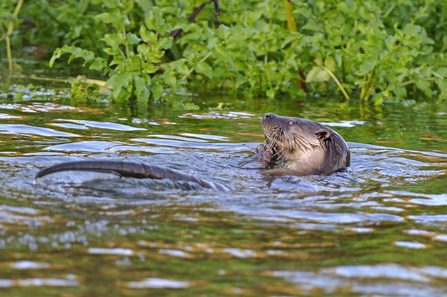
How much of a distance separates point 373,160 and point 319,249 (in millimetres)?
2632

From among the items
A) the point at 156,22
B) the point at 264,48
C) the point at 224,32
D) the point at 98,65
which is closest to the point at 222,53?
the point at 224,32

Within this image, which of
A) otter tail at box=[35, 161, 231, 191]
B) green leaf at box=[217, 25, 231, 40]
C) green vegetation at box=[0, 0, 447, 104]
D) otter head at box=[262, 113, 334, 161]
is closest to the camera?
otter tail at box=[35, 161, 231, 191]

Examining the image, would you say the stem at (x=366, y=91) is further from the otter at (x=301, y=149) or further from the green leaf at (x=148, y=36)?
the otter at (x=301, y=149)

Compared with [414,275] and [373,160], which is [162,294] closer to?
[414,275]

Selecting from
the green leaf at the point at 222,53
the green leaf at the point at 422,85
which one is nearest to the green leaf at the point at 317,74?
the green leaf at the point at 422,85

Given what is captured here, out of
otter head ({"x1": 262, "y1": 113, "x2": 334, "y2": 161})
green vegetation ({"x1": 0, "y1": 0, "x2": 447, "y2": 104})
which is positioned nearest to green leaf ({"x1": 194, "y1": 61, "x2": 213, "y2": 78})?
green vegetation ({"x1": 0, "y1": 0, "x2": 447, "y2": 104})

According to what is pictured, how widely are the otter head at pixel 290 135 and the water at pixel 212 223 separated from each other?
1.06ft

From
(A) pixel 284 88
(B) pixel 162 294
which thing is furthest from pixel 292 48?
(B) pixel 162 294

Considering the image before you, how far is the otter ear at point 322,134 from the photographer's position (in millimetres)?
5152

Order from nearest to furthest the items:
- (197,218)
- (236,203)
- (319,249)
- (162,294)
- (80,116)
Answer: (162,294) → (319,249) → (197,218) → (236,203) → (80,116)

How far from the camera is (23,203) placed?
10.7ft

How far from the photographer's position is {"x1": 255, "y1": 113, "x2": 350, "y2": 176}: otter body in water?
5.08m

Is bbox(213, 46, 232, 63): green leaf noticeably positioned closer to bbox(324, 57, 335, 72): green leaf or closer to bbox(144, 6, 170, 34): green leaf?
bbox(144, 6, 170, 34): green leaf

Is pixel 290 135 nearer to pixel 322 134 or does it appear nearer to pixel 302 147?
pixel 302 147
